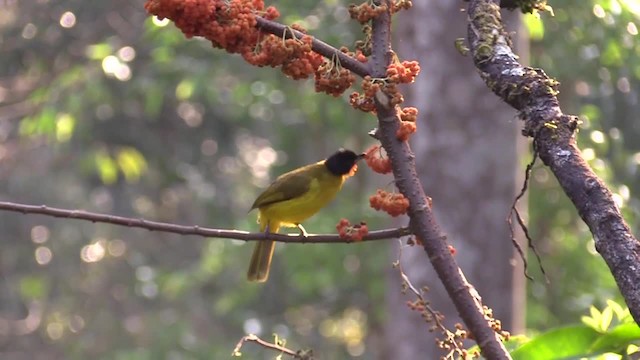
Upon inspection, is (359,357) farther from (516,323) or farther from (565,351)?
(565,351)

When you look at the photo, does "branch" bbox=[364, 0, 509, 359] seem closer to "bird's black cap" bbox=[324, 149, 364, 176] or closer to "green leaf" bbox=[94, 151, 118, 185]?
"bird's black cap" bbox=[324, 149, 364, 176]

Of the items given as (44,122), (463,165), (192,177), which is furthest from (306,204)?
(192,177)

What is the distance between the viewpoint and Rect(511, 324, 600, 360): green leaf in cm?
241

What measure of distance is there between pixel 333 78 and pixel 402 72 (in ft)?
0.41

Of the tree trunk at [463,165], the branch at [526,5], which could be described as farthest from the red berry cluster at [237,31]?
the tree trunk at [463,165]

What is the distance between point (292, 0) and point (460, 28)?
2308 mm

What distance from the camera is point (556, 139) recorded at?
6.50ft

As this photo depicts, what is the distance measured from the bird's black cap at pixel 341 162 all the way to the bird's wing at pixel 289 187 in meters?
0.09

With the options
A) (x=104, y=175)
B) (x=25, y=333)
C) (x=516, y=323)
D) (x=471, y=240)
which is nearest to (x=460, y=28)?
(x=471, y=240)

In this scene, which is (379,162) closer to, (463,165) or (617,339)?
(617,339)

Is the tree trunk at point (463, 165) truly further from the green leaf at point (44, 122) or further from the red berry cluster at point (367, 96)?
the red berry cluster at point (367, 96)

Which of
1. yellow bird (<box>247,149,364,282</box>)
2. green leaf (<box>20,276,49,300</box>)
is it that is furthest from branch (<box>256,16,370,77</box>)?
green leaf (<box>20,276,49,300</box>)

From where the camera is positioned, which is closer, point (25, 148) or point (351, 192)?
point (351, 192)

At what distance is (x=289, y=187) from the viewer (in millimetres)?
4445
